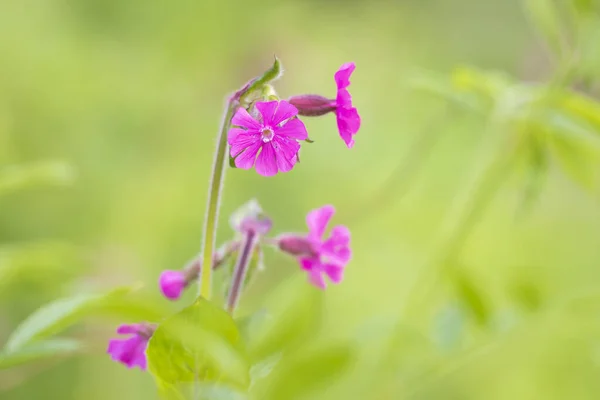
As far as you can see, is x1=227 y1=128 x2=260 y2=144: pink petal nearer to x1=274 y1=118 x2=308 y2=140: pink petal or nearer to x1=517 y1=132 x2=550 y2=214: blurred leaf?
x1=274 y1=118 x2=308 y2=140: pink petal

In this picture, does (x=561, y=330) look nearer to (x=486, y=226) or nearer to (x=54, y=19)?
(x=486, y=226)

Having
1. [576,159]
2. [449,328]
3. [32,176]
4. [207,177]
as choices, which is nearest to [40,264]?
[32,176]

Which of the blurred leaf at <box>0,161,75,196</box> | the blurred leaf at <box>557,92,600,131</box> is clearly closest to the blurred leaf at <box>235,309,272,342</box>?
the blurred leaf at <box>0,161,75,196</box>

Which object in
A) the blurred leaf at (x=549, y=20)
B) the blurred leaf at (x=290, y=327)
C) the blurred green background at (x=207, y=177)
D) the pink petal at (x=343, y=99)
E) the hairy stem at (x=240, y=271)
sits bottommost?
the blurred leaf at (x=290, y=327)

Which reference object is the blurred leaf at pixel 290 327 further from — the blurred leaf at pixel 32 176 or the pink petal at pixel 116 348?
the blurred leaf at pixel 32 176

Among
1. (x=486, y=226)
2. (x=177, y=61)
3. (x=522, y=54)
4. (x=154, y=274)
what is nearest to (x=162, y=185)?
(x=154, y=274)

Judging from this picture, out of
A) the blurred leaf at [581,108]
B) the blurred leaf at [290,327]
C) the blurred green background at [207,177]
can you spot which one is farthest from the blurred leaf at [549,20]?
the blurred leaf at [290,327]

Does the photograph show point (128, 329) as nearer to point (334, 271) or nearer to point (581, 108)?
point (334, 271)
